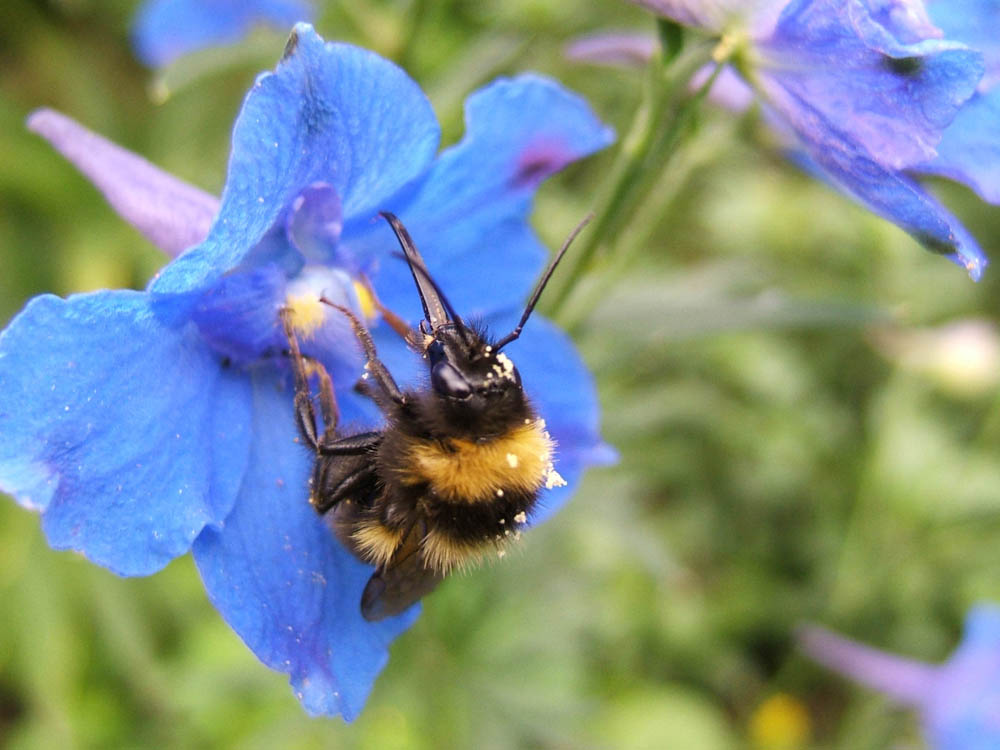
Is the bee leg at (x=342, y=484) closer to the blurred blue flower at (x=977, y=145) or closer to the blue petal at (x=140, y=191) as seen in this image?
the blue petal at (x=140, y=191)

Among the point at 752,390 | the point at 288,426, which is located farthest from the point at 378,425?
the point at 752,390

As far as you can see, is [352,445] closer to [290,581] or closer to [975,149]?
[290,581]

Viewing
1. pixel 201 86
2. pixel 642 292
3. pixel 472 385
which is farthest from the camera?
pixel 201 86

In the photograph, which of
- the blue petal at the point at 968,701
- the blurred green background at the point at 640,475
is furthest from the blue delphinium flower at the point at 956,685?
the blurred green background at the point at 640,475

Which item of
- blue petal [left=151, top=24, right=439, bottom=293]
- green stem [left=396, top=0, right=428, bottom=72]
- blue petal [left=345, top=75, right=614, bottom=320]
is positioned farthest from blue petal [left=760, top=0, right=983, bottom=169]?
green stem [left=396, top=0, right=428, bottom=72]

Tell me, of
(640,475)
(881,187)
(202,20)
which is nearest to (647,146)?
(881,187)

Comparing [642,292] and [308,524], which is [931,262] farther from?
[308,524]

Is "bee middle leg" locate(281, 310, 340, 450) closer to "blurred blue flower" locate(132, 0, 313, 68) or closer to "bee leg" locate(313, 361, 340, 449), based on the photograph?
"bee leg" locate(313, 361, 340, 449)
